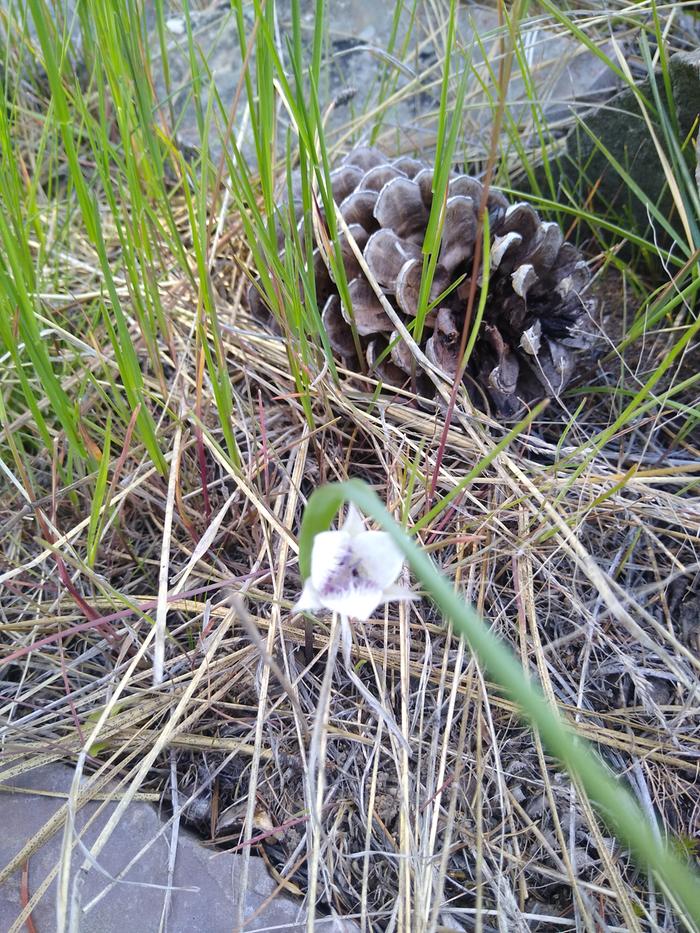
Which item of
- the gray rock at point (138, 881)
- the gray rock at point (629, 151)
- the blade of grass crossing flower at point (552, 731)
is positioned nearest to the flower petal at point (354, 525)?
the blade of grass crossing flower at point (552, 731)

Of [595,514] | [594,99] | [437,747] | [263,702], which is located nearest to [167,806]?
[263,702]

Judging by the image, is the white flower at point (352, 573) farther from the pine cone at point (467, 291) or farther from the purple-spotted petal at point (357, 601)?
the pine cone at point (467, 291)

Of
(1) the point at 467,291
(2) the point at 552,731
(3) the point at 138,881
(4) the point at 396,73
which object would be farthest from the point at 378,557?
(4) the point at 396,73

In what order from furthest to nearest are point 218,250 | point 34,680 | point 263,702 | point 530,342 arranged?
point 218,250 < point 530,342 < point 34,680 < point 263,702

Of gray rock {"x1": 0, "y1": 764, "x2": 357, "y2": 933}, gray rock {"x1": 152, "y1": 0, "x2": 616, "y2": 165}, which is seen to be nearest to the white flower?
gray rock {"x1": 0, "y1": 764, "x2": 357, "y2": 933}

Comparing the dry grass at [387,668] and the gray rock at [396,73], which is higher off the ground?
the gray rock at [396,73]

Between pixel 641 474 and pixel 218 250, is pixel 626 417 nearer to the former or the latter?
pixel 641 474

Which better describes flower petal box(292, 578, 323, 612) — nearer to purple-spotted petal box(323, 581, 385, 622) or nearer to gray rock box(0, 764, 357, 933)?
purple-spotted petal box(323, 581, 385, 622)
